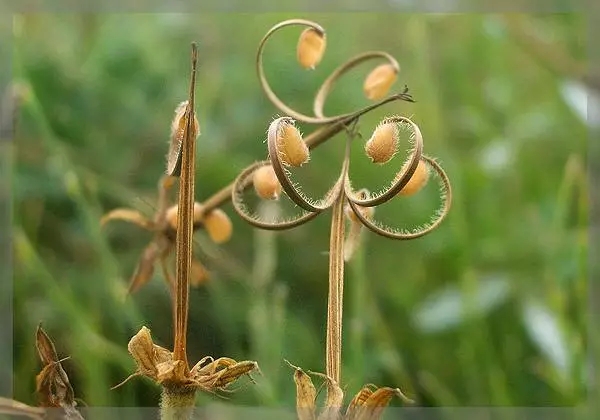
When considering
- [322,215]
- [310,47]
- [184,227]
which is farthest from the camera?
[322,215]

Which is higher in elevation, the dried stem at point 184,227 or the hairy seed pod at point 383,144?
the hairy seed pod at point 383,144

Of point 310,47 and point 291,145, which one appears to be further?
point 310,47

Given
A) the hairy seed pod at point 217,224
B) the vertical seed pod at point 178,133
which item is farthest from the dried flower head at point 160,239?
the vertical seed pod at point 178,133

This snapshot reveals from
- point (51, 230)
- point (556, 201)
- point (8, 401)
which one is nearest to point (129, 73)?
point (51, 230)

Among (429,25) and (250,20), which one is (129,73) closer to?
(250,20)

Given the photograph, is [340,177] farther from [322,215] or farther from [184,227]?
[322,215]

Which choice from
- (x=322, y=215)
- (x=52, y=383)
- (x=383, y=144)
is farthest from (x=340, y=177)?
(x=322, y=215)

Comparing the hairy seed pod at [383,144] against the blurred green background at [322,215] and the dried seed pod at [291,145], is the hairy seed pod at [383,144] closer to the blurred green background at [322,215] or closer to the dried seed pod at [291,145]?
the dried seed pod at [291,145]
